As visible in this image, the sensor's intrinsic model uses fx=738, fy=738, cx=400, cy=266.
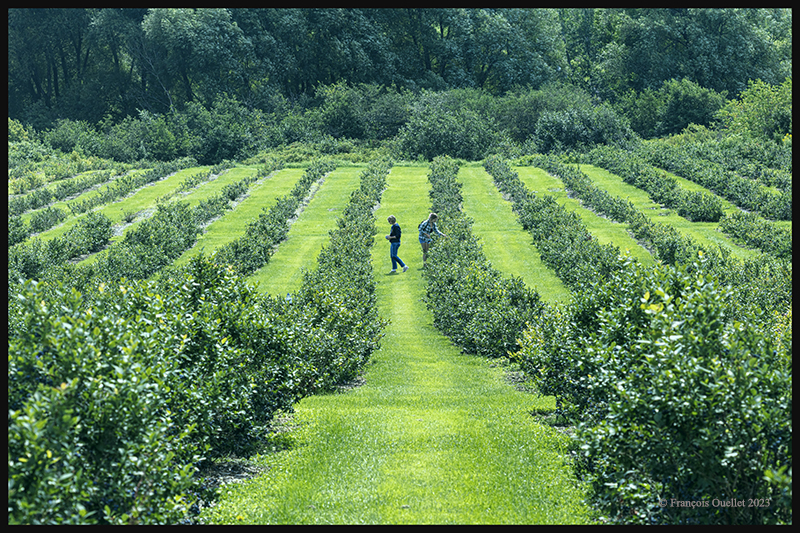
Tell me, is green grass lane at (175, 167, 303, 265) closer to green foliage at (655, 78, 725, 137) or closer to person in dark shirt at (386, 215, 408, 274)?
person in dark shirt at (386, 215, 408, 274)

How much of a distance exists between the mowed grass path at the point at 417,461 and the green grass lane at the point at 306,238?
227 inches

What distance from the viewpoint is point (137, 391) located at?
6434 millimetres

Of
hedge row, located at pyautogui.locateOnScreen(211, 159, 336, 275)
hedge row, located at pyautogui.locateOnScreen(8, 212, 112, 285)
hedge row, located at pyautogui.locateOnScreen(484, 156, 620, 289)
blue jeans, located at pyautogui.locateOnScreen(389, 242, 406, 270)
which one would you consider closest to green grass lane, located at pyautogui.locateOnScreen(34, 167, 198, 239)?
hedge row, located at pyautogui.locateOnScreen(8, 212, 112, 285)

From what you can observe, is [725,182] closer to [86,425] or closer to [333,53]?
[86,425]

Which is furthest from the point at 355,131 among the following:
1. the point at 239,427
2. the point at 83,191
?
the point at 239,427

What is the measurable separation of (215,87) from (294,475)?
6563 centimetres

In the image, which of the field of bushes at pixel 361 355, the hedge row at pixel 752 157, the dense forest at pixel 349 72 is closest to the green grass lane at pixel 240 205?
the field of bushes at pixel 361 355

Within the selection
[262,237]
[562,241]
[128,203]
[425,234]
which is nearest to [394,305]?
[425,234]

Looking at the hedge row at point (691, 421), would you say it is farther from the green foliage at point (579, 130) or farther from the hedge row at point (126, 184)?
the green foliage at point (579, 130)

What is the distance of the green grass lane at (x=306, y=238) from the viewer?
23.3 meters

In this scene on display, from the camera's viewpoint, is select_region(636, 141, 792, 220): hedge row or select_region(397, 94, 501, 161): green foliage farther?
Result: select_region(397, 94, 501, 161): green foliage

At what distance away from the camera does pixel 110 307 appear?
28.3 ft

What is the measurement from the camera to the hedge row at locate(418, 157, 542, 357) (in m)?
16.0

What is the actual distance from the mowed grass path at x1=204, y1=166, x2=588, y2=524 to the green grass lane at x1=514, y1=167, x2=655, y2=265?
24.2ft
